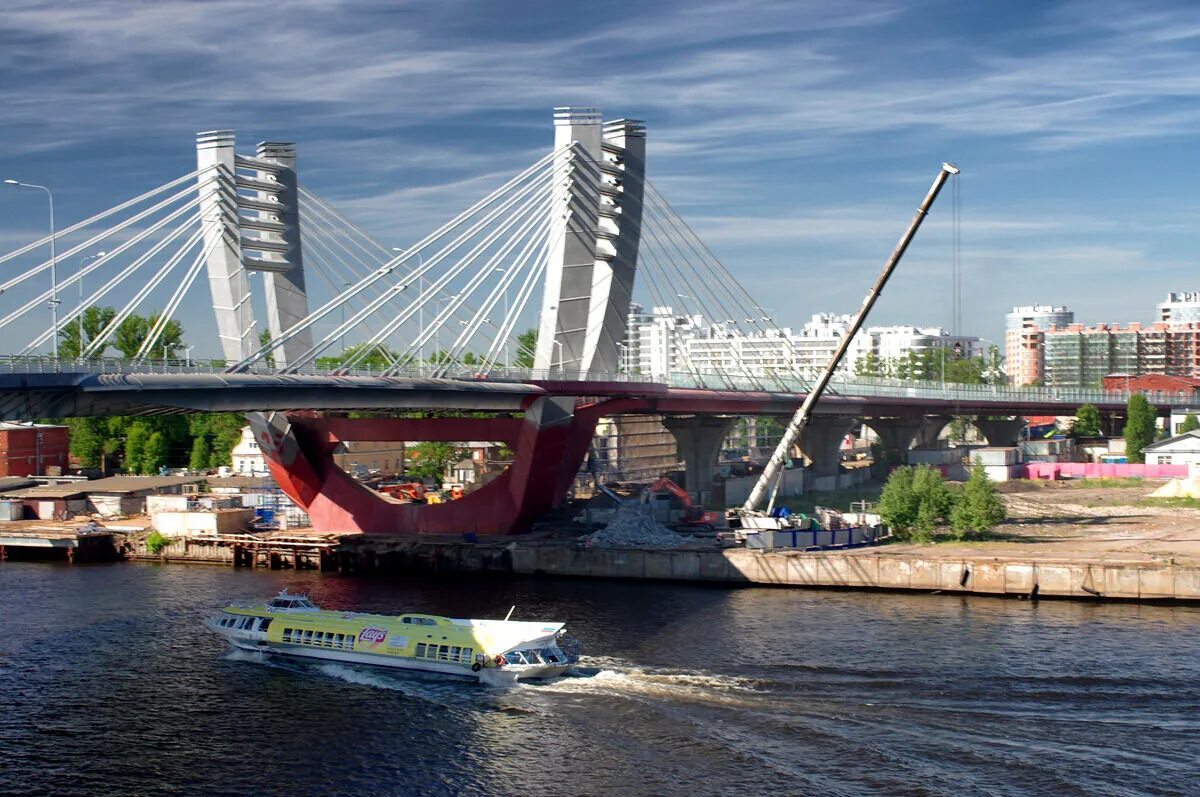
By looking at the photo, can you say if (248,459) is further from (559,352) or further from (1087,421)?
(1087,421)

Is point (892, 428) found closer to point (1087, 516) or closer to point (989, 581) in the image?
point (1087, 516)

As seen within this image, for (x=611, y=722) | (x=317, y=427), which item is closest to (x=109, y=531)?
(x=317, y=427)

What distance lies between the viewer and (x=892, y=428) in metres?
108

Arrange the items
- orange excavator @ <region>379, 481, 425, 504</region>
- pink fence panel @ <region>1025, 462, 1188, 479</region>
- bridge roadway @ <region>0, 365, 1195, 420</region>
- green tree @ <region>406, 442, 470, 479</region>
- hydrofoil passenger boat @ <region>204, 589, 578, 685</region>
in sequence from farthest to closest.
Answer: green tree @ <region>406, 442, 470, 479</region>, pink fence panel @ <region>1025, 462, 1188, 479</region>, orange excavator @ <region>379, 481, 425, 504</region>, bridge roadway @ <region>0, 365, 1195, 420</region>, hydrofoil passenger boat @ <region>204, 589, 578, 685</region>

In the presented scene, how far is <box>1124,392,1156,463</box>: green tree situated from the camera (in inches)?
4023

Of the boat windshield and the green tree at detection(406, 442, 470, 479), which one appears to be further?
the green tree at detection(406, 442, 470, 479)

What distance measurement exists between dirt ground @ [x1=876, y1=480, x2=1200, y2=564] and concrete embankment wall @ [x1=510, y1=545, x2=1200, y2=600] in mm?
2467

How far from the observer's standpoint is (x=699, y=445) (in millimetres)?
83438

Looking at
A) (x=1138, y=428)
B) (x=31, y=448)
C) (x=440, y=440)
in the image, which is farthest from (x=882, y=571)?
(x=31, y=448)

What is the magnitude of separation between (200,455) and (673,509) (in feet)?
157

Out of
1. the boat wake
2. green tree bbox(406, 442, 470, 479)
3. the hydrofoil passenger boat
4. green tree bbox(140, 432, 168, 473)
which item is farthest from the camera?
green tree bbox(140, 432, 168, 473)

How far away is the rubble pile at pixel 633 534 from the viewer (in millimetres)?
58500

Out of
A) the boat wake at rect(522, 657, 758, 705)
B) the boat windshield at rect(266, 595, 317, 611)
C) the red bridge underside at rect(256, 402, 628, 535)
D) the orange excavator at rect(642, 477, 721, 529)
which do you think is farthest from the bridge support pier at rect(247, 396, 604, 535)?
the boat wake at rect(522, 657, 758, 705)

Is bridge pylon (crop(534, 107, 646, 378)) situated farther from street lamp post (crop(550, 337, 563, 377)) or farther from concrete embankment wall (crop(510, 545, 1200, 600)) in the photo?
concrete embankment wall (crop(510, 545, 1200, 600))
